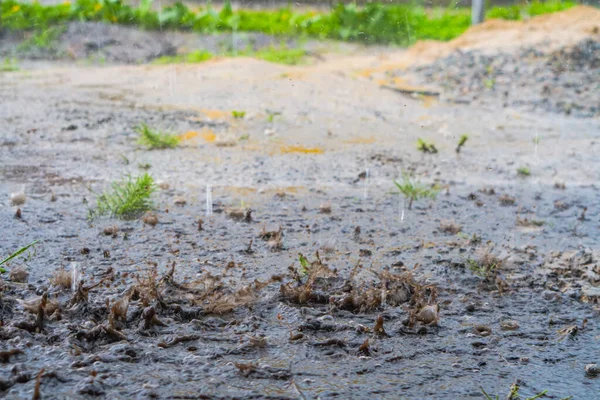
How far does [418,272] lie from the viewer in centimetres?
277

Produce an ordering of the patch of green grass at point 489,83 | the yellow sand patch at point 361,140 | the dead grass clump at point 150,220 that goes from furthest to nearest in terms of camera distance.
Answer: the patch of green grass at point 489,83 → the yellow sand patch at point 361,140 → the dead grass clump at point 150,220

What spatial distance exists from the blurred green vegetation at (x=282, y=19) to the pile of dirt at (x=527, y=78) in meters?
3.48

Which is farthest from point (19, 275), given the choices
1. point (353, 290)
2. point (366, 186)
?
point (366, 186)

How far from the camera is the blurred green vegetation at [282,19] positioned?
1139cm

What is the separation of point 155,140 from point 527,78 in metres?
5.11

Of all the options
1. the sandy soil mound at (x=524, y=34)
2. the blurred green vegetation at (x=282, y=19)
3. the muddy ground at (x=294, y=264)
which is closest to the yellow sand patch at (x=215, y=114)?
the muddy ground at (x=294, y=264)

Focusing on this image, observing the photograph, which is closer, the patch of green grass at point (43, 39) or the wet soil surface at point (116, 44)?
the wet soil surface at point (116, 44)

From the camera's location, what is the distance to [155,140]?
4.80 m

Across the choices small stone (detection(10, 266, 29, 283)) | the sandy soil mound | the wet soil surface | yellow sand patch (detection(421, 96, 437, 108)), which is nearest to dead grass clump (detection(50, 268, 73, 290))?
small stone (detection(10, 266, 29, 283))

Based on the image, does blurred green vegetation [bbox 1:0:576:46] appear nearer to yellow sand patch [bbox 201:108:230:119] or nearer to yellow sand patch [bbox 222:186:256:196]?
yellow sand patch [bbox 201:108:230:119]

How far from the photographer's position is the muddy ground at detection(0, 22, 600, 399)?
6.33 ft

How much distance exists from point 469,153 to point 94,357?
3959mm

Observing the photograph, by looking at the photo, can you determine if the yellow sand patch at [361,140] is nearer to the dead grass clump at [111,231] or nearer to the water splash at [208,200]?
the water splash at [208,200]

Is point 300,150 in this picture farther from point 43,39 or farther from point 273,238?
point 43,39
